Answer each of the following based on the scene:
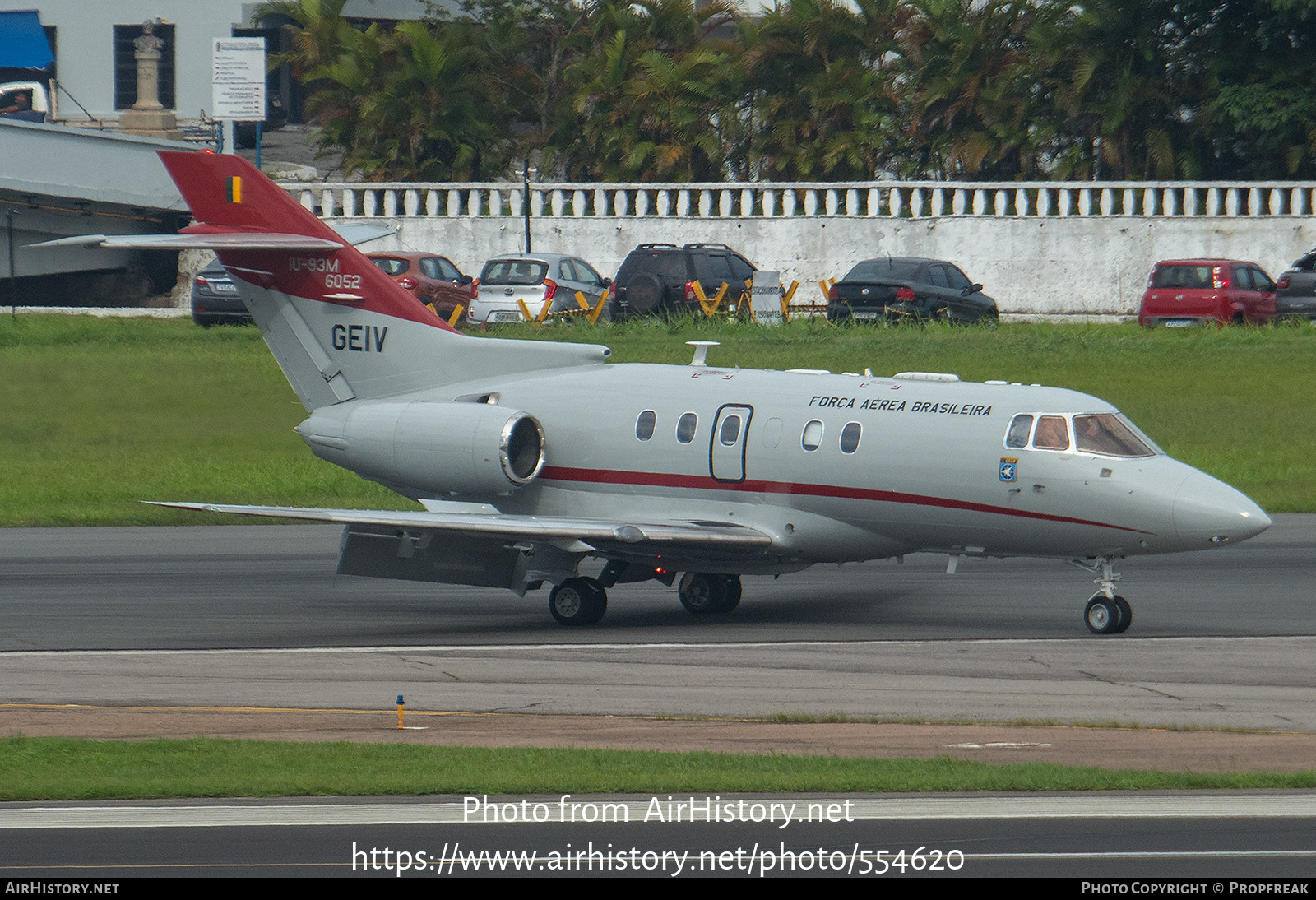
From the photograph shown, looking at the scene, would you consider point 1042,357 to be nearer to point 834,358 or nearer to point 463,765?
point 834,358

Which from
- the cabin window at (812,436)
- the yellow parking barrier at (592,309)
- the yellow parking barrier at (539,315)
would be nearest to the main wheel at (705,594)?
the cabin window at (812,436)

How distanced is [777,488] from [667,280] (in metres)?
29.7

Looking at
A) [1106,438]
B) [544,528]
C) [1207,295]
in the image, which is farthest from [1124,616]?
[1207,295]

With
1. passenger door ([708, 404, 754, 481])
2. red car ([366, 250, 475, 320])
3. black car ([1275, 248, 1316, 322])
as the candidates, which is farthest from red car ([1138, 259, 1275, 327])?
passenger door ([708, 404, 754, 481])

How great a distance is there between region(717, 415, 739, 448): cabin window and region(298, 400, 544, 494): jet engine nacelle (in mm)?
2376

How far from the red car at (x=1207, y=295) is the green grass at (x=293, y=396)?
3.76 ft

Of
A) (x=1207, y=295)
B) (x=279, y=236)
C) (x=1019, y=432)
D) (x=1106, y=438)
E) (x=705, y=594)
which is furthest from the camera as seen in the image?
(x=1207, y=295)

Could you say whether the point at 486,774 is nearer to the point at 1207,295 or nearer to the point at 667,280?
the point at 667,280

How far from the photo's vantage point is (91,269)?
188 feet

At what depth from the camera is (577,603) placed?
2158cm

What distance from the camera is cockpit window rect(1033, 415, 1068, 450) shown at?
2011 cm

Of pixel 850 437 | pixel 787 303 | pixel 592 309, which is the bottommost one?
pixel 592 309
